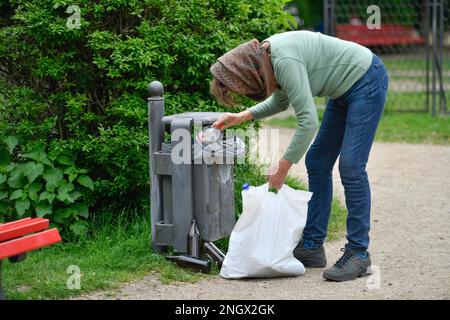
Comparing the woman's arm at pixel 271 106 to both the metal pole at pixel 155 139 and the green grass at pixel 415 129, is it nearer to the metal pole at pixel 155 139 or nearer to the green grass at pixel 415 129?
the metal pole at pixel 155 139

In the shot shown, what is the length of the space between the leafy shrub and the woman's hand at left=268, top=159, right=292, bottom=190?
1365 mm

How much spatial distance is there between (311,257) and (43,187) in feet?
5.82

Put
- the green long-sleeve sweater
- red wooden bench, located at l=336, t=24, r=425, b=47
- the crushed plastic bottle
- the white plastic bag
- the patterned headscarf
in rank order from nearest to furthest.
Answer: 1. the green long-sleeve sweater
2. the patterned headscarf
3. the white plastic bag
4. the crushed plastic bottle
5. red wooden bench, located at l=336, t=24, r=425, b=47

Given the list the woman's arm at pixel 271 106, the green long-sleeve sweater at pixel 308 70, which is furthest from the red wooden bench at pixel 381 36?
the green long-sleeve sweater at pixel 308 70

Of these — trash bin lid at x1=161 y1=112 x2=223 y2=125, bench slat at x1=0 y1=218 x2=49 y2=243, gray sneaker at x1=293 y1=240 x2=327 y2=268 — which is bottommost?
gray sneaker at x1=293 y1=240 x2=327 y2=268

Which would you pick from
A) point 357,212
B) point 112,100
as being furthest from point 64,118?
point 357,212

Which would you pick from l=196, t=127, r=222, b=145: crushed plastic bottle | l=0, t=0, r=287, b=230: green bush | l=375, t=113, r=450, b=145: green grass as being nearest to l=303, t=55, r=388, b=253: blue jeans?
l=196, t=127, r=222, b=145: crushed plastic bottle

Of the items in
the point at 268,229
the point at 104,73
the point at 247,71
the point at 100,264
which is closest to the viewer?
the point at 247,71

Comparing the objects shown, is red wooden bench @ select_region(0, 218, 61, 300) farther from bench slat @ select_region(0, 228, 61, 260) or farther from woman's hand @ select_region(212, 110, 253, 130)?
woman's hand @ select_region(212, 110, 253, 130)

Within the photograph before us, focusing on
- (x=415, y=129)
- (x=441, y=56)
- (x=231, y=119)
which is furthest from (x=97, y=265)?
(x=441, y=56)

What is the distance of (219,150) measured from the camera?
471 cm

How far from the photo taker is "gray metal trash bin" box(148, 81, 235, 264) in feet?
15.6

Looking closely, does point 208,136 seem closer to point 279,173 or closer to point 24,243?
point 279,173

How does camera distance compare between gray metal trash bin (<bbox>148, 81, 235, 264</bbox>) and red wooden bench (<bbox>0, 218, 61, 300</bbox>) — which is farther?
gray metal trash bin (<bbox>148, 81, 235, 264</bbox>)
